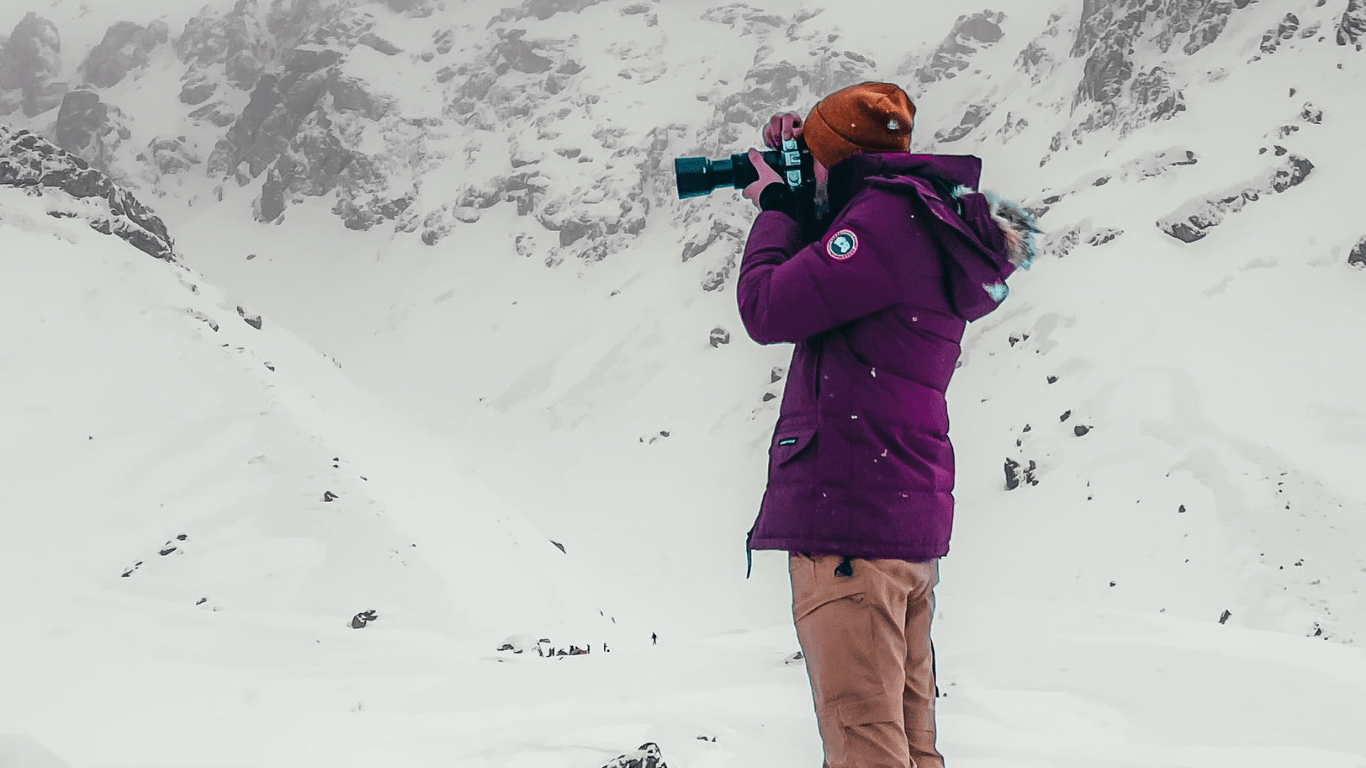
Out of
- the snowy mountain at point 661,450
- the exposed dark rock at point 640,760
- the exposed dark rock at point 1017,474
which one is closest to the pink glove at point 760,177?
the exposed dark rock at point 640,760

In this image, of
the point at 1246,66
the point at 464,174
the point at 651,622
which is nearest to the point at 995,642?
the point at 651,622

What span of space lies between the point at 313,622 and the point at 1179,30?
32424 millimetres

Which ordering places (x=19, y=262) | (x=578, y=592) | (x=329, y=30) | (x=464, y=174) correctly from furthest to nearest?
(x=329, y=30)
(x=464, y=174)
(x=19, y=262)
(x=578, y=592)

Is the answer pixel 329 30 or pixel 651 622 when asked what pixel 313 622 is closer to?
pixel 651 622

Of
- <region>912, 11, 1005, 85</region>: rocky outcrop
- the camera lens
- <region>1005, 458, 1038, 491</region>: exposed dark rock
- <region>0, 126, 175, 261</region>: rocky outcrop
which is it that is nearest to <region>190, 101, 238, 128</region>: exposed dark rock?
<region>0, 126, 175, 261</region>: rocky outcrop

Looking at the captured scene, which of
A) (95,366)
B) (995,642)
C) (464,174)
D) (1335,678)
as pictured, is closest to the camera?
(1335,678)

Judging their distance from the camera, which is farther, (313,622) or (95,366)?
(95,366)

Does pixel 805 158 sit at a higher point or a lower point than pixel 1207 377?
higher

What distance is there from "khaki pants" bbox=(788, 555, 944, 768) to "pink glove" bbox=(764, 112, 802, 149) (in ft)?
3.42

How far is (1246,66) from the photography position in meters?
24.9

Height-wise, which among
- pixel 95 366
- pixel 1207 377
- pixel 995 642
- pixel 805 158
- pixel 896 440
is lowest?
pixel 95 366

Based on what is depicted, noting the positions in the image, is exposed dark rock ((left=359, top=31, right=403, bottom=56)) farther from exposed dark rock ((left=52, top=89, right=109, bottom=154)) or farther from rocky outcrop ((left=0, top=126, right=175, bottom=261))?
rocky outcrop ((left=0, top=126, right=175, bottom=261))

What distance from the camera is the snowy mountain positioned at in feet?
16.4

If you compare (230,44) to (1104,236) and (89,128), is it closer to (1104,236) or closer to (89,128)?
(89,128)
